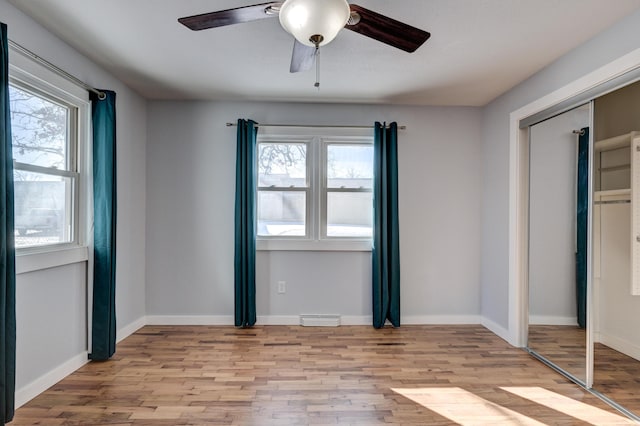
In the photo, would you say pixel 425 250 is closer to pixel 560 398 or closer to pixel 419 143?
pixel 419 143

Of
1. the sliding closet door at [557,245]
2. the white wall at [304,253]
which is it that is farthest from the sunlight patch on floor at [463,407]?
the white wall at [304,253]

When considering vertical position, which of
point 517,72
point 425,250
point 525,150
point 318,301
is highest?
point 517,72

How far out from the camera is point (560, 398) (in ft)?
7.97

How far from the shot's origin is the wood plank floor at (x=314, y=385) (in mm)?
2201

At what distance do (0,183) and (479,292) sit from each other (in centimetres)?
429

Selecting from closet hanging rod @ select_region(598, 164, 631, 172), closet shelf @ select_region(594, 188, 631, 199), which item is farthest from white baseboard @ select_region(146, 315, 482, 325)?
closet hanging rod @ select_region(598, 164, 631, 172)

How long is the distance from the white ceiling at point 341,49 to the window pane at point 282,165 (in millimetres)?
536

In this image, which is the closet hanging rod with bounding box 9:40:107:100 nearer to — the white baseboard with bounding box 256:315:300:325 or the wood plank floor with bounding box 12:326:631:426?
the wood plank floor with bounding box 12:326:631:426

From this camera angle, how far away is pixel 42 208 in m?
2.57

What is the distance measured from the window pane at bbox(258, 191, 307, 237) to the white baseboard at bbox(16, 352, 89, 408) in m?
1.97

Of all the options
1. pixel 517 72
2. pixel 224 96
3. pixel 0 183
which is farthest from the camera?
pixel 224 96

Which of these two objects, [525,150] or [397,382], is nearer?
[397,382]

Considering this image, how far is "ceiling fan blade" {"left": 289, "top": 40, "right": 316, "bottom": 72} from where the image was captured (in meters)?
1.95

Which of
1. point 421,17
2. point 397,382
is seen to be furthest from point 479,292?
point 421,17
